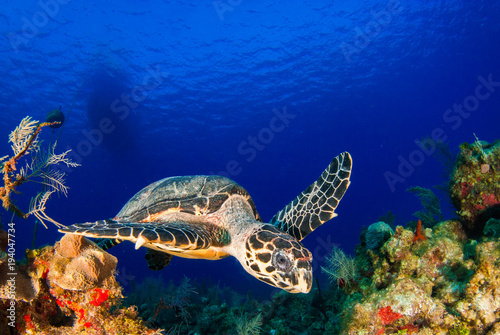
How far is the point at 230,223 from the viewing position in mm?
4141

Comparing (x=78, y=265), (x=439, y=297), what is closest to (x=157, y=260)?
(x=78, y=265)

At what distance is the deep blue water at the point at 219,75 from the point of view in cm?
2142

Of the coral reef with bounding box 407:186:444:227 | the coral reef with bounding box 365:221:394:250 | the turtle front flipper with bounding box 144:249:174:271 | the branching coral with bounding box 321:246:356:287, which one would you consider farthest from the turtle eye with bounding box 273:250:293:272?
the coral reef with bounding box 407:186:444:227

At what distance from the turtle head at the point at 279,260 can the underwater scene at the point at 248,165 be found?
0.03 meters

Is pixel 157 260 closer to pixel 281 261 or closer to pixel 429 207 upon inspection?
pixel 281 261

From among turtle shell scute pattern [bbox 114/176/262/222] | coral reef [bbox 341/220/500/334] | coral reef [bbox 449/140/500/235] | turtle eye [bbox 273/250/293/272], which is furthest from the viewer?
turtle shell scute pattern [bbox 114/176/262/222]

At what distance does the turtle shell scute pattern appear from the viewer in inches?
167

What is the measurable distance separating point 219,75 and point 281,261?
2719 centimetres

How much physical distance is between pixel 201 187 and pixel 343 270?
2.83 m

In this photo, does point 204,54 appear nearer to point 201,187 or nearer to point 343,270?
point 201,187

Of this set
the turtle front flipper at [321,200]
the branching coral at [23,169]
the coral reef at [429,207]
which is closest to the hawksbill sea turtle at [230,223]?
the turtle front flipper at [321,200]

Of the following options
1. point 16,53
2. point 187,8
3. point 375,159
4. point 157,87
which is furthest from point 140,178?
point 375,159

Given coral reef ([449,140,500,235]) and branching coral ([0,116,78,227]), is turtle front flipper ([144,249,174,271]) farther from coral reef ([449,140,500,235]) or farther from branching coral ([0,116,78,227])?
coral reef ([449,140,500,235])

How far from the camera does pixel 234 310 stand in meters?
4.71
